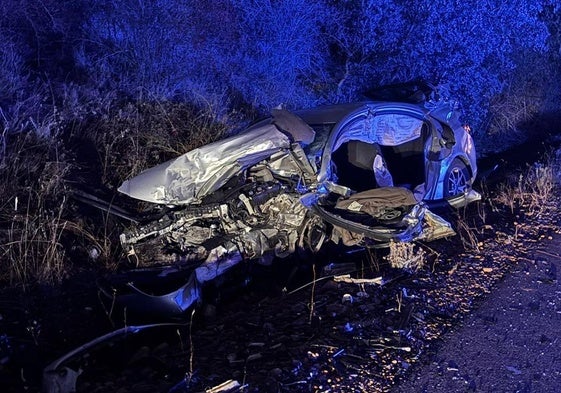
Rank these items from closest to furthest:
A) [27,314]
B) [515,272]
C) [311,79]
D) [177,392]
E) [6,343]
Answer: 1. [177,392]
2. [6,343]
3. [27,314]
4. [515,272]
5. [311,79]

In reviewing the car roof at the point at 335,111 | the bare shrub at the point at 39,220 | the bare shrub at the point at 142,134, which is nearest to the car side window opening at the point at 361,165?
the car roof at the point at 335,111

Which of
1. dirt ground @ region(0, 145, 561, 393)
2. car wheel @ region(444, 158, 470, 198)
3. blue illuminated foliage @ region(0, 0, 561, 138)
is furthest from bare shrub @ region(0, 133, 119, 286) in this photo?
car wheel @ region(444, 158, 470, 198)

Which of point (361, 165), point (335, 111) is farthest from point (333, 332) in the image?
point (335, 111)

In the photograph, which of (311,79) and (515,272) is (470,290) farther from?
(311,79)

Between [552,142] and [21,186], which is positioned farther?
[552,142]

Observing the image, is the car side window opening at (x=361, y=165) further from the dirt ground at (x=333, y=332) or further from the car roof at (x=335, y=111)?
the dirt ground at (x=333, y=332)

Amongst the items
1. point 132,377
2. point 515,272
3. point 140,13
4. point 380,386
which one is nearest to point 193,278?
point 132,377

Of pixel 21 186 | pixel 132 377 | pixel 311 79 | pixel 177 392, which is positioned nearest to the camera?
pixel 177 392

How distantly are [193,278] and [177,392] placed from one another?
176cm

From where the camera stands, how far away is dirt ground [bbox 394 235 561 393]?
382 cm

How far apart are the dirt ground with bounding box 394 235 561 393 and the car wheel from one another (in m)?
2.59

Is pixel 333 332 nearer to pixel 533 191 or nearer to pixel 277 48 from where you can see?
pixel 533 191

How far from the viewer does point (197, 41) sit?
1064 centimetres

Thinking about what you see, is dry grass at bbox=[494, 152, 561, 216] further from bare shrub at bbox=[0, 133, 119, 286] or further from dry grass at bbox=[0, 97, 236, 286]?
bare shrub at bbox=[0, 133, 119, 286]
